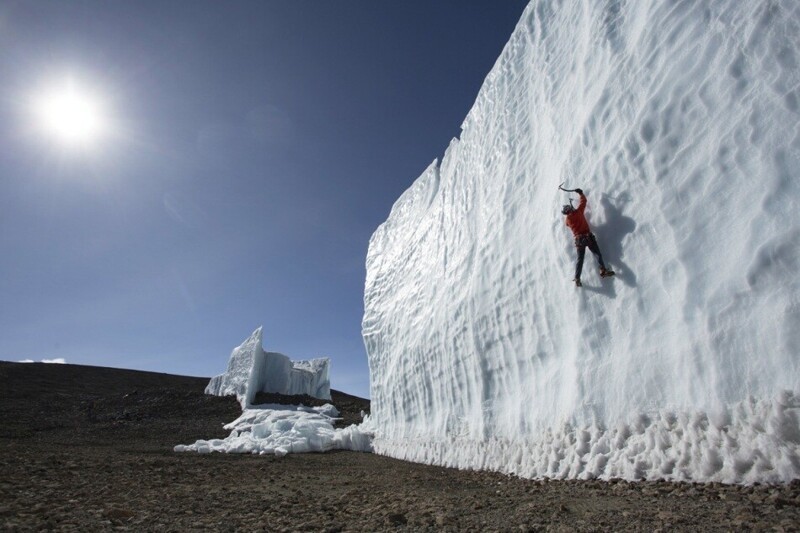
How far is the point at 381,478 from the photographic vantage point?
7930 millimetres

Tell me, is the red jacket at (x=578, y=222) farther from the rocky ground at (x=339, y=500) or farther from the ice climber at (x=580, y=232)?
the rocky ground at (x=339, y=500)

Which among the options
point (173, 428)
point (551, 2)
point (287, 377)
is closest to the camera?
point (551, 2)

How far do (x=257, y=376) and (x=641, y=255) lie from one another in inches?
1032

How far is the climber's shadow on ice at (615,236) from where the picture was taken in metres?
5.42

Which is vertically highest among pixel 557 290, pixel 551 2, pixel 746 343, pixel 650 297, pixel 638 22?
pixel 551 2

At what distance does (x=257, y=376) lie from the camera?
27.7 meters

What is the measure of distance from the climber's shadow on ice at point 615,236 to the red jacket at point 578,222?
7.6 inches

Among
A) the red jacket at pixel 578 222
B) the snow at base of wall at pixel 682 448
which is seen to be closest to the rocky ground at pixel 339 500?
the snow at base of wall at pixel 682 448

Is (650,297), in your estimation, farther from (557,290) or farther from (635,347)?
(557,290)

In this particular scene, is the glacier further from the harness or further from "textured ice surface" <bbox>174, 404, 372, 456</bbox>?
the harness

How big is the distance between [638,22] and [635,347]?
4.26m

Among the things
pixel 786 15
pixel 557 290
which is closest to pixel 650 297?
pixel 557 290

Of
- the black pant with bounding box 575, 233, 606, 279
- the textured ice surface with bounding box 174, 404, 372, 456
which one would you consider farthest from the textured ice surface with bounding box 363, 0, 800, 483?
the textured ice surface with bounding box 174, 404, 372, 456

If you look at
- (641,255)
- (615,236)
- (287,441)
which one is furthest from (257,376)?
(641,255)
